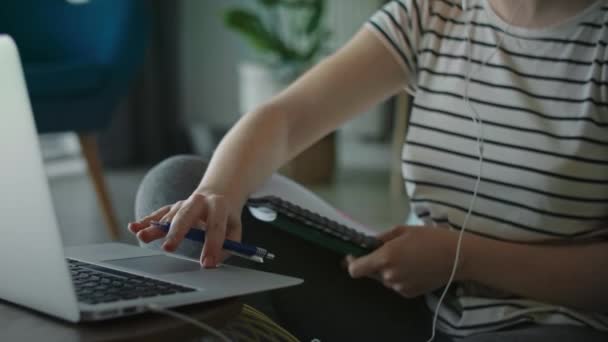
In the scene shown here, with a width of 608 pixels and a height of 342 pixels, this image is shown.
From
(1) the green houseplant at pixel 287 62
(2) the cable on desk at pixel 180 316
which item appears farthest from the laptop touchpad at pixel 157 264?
(1) the green houseplant at pixel 287 62

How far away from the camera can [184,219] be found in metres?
0.69

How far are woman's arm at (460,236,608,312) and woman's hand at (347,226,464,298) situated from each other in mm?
26

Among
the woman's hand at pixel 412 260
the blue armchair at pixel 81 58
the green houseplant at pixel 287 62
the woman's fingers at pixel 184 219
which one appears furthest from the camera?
the green houseplant at pixel 287 62

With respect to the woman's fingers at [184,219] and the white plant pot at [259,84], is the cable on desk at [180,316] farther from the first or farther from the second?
the white plant pot at [259,84]

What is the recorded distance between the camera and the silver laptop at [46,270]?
0.50 meters

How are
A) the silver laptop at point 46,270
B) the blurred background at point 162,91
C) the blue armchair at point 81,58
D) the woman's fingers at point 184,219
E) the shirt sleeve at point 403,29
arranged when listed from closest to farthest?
the silver laptop at point 46,270, the woman's fingers at point 184,219, the shirt sleeve at point 403,29, the blue armchair at point 81,58, the blurred background at point 162,91

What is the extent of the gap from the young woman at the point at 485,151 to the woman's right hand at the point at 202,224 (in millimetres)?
11

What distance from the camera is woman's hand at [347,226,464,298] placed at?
32.0 inches

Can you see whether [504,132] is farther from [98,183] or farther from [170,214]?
[98,183]

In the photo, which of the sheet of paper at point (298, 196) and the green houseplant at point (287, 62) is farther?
the green houseplant at point (287, 62)

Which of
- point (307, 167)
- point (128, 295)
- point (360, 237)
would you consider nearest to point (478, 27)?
point (360, 237)

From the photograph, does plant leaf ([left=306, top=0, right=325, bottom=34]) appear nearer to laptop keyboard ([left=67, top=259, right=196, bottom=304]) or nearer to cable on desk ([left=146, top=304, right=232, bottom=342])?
laptop keyboard ([left=67, top=259, right=196, bottom=304])

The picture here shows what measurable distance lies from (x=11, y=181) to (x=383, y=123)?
11.5ft

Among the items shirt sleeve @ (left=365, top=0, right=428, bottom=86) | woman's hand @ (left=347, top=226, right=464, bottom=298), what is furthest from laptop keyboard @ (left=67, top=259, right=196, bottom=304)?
shirt sleeve @ (left=365, top=0, right=428, bottom=86)
